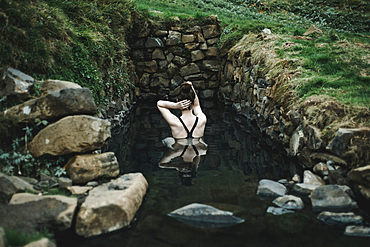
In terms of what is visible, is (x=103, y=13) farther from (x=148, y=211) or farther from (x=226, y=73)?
(x=148, y=211)

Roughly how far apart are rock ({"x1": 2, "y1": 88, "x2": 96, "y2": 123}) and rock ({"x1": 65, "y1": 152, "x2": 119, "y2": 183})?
580 mm

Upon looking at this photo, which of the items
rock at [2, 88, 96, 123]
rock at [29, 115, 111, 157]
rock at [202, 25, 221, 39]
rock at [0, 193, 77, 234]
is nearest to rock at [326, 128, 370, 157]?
rock at [29, 115, 111, 157]

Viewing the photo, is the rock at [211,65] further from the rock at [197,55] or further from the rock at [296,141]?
the rock at [296,141]

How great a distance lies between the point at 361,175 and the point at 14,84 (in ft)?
13.2

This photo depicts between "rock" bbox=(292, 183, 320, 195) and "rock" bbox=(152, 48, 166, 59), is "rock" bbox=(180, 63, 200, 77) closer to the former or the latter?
"rock" bbox=(152, 48, 166, 59)

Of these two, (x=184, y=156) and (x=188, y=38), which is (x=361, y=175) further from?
(x=188, y=38)

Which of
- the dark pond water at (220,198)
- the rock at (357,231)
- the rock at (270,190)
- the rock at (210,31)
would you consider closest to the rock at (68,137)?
the dark pond water at (220,198)

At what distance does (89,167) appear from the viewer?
10.5ft

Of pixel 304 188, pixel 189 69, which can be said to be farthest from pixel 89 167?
pixel 189 69

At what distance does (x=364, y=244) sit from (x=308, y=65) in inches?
158

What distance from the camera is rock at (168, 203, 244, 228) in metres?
2.64

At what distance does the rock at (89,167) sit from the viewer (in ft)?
10.4

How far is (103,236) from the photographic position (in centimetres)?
251

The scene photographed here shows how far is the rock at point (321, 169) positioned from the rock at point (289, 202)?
71 centimetres
